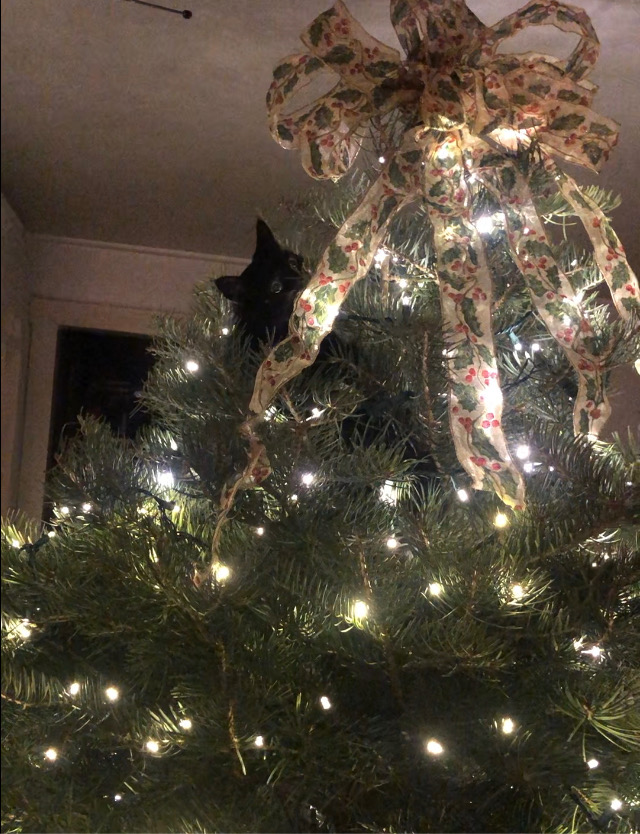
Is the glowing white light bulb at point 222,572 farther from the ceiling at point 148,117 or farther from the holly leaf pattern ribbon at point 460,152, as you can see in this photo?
the ceiling at point 148,117

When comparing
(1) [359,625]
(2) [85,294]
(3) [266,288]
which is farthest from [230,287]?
(1) [359,625]

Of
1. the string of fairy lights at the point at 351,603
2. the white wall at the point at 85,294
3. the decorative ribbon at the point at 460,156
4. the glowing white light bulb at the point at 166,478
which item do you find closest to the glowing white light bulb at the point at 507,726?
the string of fairy lights at the point at 351,603

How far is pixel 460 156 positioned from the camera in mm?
435

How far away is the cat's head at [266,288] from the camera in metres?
0.48

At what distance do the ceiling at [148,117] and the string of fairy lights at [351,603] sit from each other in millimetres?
121

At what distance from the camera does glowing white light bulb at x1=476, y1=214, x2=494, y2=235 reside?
463mm

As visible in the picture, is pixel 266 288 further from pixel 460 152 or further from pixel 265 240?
pixel 460 152

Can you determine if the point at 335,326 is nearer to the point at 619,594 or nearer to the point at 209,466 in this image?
the point at 209,466

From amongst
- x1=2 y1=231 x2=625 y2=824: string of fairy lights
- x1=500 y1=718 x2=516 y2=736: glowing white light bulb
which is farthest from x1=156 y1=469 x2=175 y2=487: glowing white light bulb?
x1=500 y1=718 x2=516 y2=736: glowing white light bulb

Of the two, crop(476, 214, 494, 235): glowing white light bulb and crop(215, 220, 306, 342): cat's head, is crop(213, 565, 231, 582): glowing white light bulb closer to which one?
crop(215, 220, 306, 342): cat's head

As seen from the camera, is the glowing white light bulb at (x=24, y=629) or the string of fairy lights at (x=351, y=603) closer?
the string of fairy lights at (x=351, y=603)

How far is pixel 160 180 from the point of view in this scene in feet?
1.82

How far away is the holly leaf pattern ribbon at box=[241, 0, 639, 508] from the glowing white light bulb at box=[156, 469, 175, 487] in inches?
3.9

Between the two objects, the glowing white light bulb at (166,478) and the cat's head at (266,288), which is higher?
the cat's head at (266,288)
